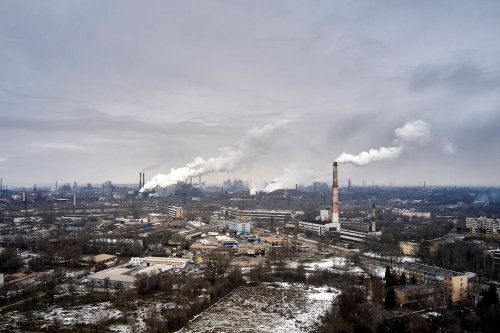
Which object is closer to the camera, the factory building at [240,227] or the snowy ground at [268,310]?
the snowy ground at [268,310]

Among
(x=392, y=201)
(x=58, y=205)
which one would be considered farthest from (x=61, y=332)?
(x=392, y=201)

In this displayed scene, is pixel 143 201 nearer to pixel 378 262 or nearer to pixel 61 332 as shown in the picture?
pixel 378 262

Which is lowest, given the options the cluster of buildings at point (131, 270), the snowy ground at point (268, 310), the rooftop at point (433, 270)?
the snowy ground at point (268, 310)

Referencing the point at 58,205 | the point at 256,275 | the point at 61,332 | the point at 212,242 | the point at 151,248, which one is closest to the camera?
A: the point at 61,332

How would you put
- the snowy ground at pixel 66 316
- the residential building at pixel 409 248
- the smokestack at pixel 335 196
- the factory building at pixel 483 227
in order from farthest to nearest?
the smokestack at pixel 335 196 → the factory building at pixel 483 227 → the residential building at pixel 409 248 → the snowy ground at pixel 66 316

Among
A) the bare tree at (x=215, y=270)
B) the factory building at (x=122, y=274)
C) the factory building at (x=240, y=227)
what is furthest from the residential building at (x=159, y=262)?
the factory building at (x=240, y=227)

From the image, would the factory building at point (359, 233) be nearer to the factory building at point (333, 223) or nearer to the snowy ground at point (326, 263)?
the factory building at point (333, 223)

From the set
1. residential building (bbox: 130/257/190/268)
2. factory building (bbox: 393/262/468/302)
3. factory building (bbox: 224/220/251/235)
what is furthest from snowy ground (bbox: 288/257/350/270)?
factory building (bbox: 224/220/251/235)
